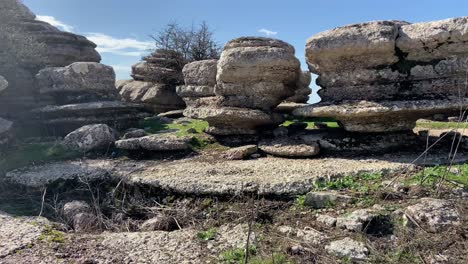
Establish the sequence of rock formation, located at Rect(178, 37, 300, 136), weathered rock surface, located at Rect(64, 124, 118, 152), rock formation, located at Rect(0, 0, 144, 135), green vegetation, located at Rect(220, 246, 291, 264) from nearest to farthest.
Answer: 1. green vegetation, located at Rect(220, 246, 291, 264)
2. rock formation, located at Rect(178, 37, 300, 136)
3. weathered rock surface, located at Rect(64, 124, 118, 152)
4. rock formation, located at Rect(0, 0, 144, 135)

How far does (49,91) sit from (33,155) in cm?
275

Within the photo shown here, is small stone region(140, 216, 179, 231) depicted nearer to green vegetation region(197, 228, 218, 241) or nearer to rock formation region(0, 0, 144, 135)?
green vegetation region(197, 228, 218, 241)

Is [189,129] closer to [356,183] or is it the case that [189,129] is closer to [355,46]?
[355,46]

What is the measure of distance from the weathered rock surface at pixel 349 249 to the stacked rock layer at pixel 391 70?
8.65 feet

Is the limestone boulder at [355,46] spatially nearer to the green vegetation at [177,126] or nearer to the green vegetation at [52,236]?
the green vegetation at [177,126]

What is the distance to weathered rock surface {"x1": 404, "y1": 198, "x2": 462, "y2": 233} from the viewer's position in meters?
3.60

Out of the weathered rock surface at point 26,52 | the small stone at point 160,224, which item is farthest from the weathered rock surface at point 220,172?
the weathered rock surface at point 26,52

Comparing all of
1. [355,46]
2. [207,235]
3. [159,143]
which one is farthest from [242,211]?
[355,46]

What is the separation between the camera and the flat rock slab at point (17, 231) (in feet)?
12.9

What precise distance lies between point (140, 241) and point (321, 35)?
4.06 metres

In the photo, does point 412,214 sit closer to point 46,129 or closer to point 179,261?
point 179,261

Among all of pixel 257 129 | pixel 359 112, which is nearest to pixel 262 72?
pixel 257 129

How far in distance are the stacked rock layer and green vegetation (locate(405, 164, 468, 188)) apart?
0.99 m

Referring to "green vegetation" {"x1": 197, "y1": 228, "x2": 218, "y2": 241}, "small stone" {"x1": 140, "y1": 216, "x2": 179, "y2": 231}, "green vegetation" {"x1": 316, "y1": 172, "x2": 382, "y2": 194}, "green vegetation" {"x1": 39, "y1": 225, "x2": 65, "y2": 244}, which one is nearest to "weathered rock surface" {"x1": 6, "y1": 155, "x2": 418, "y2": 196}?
"green vegetation" {"x1": 316, "y1": 172, "x2": 382, "y2": 194}
